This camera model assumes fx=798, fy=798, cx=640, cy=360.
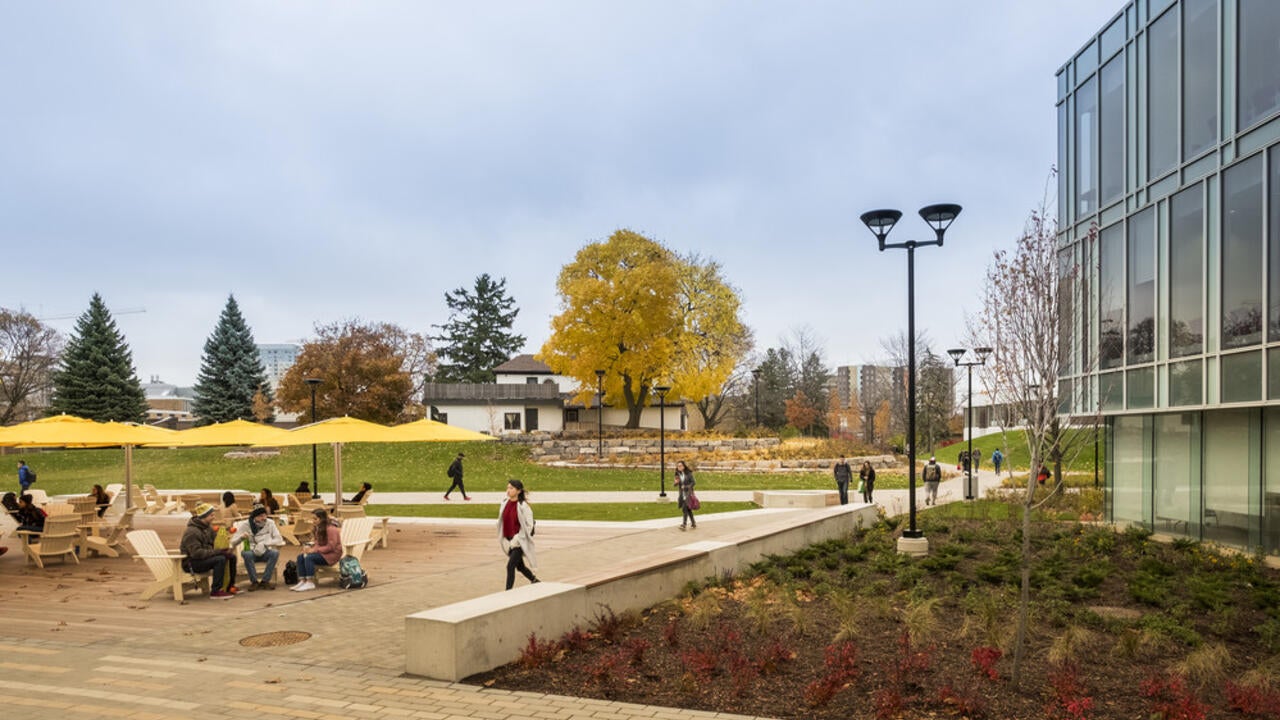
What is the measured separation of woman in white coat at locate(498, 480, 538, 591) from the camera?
10.2 m

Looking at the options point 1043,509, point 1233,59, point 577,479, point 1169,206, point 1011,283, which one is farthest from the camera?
point 577,479

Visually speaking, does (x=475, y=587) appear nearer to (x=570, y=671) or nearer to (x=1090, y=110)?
(x=570, y=671)

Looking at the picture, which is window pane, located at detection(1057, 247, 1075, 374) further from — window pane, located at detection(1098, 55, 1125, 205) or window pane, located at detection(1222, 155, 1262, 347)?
window pane, located at detection(1098, 55, 1125, 205)

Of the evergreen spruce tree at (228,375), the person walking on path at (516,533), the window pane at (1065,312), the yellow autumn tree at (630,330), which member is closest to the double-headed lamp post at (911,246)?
the window pane at (1065,312)

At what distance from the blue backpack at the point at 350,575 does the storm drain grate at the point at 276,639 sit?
106 inches

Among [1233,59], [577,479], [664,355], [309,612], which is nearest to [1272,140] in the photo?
[1233,59]

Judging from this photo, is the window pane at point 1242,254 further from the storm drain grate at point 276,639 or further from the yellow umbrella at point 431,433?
the storm drain grate at point 276,639

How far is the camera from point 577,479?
32594mm

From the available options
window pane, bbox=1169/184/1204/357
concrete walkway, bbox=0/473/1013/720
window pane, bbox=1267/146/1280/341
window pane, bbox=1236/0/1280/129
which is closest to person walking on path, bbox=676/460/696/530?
concrete walkway, bbox=0/473/1013/720

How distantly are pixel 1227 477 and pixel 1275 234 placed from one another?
14.5 feet

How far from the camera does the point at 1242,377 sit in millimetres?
13039

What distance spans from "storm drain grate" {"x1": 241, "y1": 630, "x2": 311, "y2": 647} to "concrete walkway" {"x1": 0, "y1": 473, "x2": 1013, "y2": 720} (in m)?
0.11

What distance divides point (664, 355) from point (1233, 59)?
32834 millimetres

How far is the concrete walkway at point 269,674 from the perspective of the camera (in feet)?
20.1
